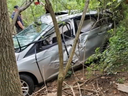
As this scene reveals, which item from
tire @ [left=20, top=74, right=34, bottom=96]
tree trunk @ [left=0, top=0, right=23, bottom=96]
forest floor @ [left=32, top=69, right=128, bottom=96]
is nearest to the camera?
tree trunk @ [left=0, top=0, right=23, bottom=96]

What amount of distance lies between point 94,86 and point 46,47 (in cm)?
146

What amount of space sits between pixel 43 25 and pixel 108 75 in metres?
2.06

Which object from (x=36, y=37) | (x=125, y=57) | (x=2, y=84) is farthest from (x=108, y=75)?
(x=2, y=84)

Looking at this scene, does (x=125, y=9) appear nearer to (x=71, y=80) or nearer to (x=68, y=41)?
(x=68, y=41)

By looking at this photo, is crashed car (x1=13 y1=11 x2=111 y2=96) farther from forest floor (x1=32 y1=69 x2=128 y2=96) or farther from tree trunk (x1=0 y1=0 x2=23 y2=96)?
tree trunk (x1=0 y1=0 x2=23 y2=96)

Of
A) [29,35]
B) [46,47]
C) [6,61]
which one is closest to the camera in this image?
[6,61]

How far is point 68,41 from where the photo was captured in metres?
4.39

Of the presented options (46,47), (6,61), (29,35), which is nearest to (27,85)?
(46,47)

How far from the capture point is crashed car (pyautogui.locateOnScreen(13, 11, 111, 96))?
3.93m

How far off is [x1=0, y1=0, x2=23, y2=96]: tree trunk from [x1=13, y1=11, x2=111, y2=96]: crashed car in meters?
1.50

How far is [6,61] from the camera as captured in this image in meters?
2.18

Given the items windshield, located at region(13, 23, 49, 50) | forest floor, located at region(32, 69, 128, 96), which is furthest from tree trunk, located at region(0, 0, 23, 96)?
windshield, located at region(13, 23, 49, 50)

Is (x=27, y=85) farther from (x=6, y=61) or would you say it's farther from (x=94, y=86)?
(x=6, y=61)

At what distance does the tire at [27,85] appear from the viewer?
3885mm
